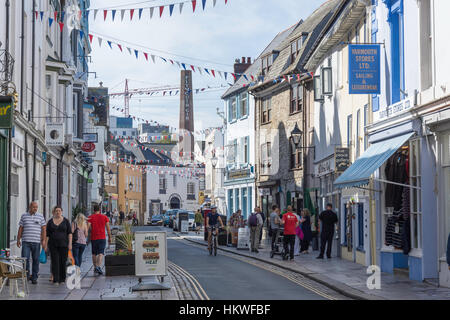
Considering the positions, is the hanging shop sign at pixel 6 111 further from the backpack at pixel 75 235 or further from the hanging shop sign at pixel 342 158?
the hanging shop sign at pixel 342 158

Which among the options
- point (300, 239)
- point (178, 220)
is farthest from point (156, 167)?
point (300, 239)

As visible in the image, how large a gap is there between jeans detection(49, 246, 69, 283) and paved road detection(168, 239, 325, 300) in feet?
10.3

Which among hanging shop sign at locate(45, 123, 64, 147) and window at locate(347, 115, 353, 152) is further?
hanging shop sign at locate(45, 123, 64, 147)

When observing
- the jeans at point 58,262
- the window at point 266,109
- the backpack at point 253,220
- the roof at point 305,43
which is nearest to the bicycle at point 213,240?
the backpack at point 253,220

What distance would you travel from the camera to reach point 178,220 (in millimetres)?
58594

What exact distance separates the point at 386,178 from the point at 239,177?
30738mm

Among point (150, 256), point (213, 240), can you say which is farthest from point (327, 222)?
point (150, 256)

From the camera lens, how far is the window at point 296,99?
38.1m

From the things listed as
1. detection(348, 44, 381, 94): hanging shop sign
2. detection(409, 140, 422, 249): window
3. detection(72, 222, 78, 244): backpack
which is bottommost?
detection(72, 222, 78, 244): backpack

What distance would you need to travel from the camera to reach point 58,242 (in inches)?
663

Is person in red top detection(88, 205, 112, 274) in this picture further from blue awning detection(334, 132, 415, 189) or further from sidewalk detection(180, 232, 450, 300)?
blue awning detection(334, 132, 415, 189)

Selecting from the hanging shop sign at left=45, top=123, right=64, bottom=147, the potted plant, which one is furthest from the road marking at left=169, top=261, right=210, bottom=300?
the hanging shop sign at left=45, top=123, right=64, bottom=147

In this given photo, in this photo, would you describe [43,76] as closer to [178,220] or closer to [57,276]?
[57,276]

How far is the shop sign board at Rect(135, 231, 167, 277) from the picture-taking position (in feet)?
51.9
